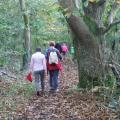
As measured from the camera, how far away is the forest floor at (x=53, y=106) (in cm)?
921

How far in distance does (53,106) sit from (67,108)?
2.31 feet

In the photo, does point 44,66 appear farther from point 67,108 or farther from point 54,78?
point 67,108

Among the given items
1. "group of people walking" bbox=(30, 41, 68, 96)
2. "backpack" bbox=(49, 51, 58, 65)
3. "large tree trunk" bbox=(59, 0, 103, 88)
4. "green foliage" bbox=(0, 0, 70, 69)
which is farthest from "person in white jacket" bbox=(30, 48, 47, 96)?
"green foliage" bbox=(0, 0, 70, 69)

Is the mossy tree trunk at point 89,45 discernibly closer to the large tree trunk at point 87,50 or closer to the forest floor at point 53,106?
the large tree trunk at point 87,50

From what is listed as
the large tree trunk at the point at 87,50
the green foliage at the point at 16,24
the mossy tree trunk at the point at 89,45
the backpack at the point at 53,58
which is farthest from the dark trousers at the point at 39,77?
the green foliage at the point at 16,24

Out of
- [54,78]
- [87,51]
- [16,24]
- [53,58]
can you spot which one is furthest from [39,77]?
[16,24]

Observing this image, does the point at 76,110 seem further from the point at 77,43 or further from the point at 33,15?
the point at 33,15

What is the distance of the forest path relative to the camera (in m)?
9.16

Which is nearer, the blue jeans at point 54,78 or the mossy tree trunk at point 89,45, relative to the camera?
the mossy tree trunk at point 89,45

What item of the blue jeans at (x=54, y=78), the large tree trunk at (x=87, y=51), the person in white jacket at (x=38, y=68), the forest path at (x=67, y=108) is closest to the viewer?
the forest path at (x=67, y=108)

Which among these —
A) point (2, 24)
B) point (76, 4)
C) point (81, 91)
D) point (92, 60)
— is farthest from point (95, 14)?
point (2, 24)

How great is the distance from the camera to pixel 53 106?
10680mm

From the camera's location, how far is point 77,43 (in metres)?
12.1

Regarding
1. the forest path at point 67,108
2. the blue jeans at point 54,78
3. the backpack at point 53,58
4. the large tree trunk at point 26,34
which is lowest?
the forest path at point 67,108
